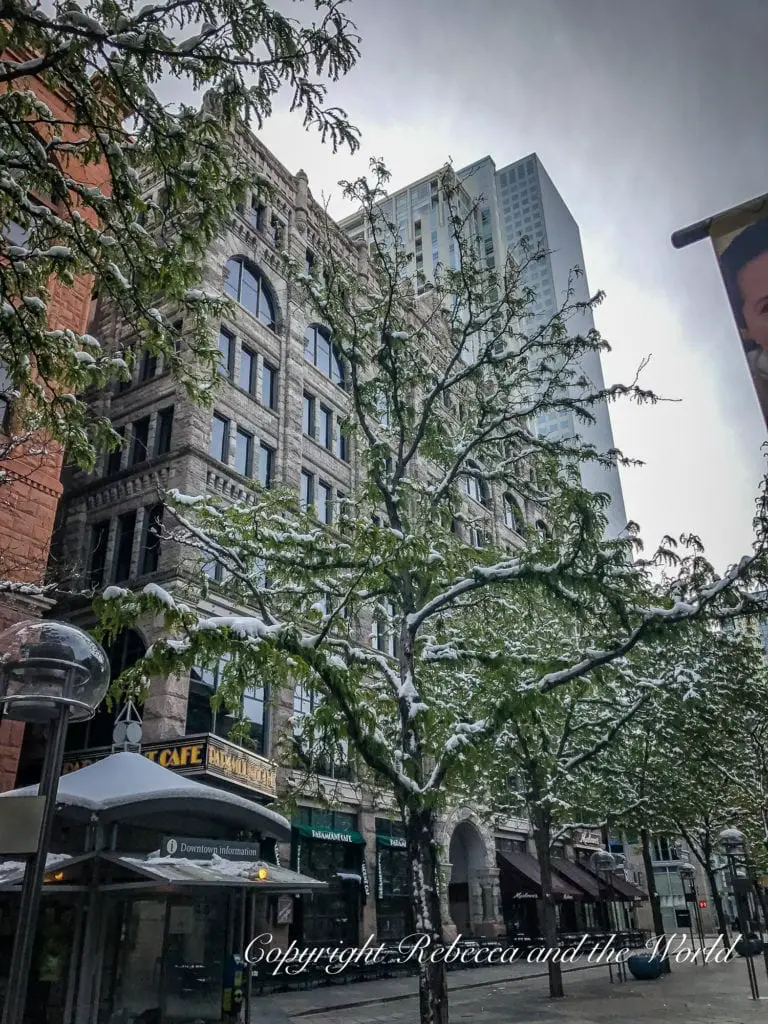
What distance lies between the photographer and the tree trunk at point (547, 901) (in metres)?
16.9

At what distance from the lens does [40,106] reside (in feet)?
20.2

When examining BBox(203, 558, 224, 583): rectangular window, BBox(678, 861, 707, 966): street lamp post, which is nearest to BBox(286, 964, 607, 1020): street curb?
BBox(678, 861, 707, 966): street lamp post

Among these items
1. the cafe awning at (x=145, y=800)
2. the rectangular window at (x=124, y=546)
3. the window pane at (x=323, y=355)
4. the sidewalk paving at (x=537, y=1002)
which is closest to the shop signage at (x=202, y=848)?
the cafe awning at (x=145, y=800)

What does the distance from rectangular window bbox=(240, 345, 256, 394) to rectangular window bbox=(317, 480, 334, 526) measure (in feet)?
13.8

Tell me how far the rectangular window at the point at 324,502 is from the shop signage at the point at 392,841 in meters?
10.7

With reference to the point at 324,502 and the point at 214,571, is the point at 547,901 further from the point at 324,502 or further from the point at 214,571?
the point at 324,502

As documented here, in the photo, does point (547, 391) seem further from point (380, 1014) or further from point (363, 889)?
point (363, 889)

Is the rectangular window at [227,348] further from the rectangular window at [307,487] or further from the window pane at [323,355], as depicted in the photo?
the window pane at [323,355]

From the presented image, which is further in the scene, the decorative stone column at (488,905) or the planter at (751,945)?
the decorative stone column at (488,905)

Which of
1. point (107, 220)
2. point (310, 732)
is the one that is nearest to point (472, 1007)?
point (310, 732)

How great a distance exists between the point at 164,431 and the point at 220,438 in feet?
5.41

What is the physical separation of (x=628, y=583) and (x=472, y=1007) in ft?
38.3

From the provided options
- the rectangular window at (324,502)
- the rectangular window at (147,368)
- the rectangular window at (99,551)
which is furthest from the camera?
the rectangular window at (324,502)

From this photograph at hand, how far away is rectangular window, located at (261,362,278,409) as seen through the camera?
25266mm
